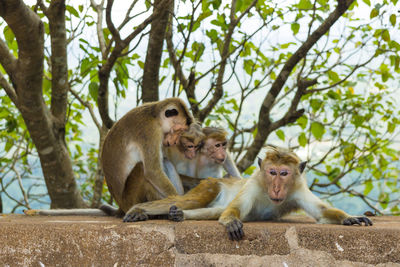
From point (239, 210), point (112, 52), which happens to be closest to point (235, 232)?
point (239, 210)

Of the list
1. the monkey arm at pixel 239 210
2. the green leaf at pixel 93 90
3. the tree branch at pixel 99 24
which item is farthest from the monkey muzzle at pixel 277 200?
the tree branch at pixel 99 24

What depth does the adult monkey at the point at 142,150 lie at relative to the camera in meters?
3.21

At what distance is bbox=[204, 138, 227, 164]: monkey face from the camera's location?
3.66m

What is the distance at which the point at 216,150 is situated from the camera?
368 cm

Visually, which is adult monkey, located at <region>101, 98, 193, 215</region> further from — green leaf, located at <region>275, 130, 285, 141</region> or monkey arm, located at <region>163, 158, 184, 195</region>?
green leaf, located at <region>275, 130, 285, 141</region>

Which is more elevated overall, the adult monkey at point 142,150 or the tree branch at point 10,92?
the tree branch at point 10,92

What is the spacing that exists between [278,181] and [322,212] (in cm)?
31

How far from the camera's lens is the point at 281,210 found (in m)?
2.89

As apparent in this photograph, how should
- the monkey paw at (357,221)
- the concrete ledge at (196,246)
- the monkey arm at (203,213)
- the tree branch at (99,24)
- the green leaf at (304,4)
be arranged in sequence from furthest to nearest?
1. the tree branch at (99,24)
2. the green leaf at (304,4)
3. the monkey arm at (203,213)
4. the monkey paw at (357,221)
5. the concrete ledge at (196,246)

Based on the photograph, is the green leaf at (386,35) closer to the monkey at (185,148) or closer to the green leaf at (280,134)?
the green leaf at (280,134)

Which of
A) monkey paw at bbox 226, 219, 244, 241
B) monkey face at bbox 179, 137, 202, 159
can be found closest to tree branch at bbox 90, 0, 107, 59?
monkey face at bbox 179, 137, 202, 159

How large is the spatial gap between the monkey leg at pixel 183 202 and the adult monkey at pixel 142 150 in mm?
295

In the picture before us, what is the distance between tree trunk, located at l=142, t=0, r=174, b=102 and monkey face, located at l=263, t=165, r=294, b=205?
1.92m

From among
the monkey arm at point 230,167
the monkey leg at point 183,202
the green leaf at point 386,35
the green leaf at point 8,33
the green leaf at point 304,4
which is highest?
the green leaf at point 304,4
